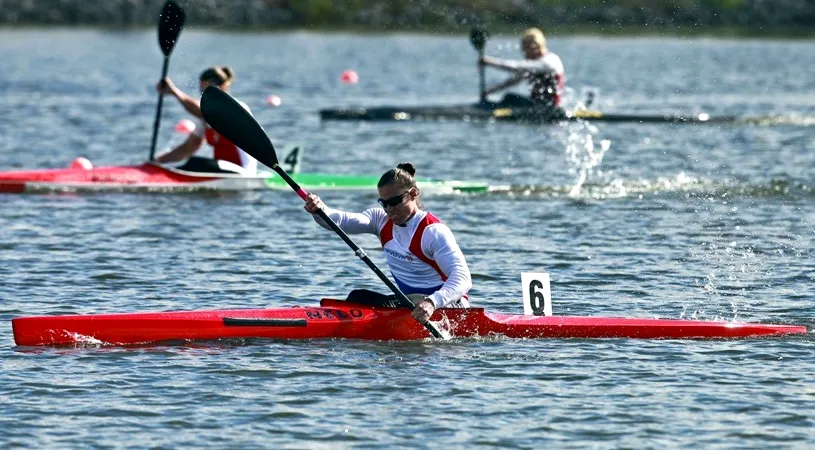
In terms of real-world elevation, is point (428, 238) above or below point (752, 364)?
above

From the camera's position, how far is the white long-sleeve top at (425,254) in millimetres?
11156

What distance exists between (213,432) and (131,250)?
7118mm

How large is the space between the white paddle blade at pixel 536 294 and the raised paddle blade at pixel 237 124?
2.20 m

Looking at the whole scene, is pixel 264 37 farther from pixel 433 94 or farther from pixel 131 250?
pixel 131 250

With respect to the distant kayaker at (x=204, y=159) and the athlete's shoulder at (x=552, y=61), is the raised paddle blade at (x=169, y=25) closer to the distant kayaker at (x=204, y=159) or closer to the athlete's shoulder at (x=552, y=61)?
the distant kayaker at (x=204, y=159)

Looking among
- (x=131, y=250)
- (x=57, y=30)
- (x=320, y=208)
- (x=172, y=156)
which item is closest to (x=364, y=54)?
(x=57, y=30)

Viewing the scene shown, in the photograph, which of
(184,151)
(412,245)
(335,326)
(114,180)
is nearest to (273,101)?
(184,151)

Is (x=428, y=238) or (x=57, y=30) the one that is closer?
(x=428, y=238)

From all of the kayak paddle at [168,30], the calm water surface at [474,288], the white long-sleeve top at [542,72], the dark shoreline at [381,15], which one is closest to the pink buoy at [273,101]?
the calm water surface at [474,288]

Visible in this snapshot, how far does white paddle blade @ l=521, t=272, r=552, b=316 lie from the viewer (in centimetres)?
1187

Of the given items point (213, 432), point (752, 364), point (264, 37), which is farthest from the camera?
point (264, 37)

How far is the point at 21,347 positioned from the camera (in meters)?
11.3

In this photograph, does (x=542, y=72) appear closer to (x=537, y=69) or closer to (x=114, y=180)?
(x=537, y=69)

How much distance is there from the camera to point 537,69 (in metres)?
26.7
